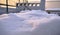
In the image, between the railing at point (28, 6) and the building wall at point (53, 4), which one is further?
the building wall at point (53, 4)

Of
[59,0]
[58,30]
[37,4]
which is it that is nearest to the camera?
[58,30]

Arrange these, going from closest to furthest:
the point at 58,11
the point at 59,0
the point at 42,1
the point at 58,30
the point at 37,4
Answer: the point at 58,30
the point at 58,11
the point at 42,1
the point at 37,4
the point at 59,0

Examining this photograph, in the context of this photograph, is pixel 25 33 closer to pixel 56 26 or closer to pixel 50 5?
pixel 56 26

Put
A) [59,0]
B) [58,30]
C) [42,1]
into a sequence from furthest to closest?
[59,0], [42,1], [58,30]

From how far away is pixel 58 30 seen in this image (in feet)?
2.71

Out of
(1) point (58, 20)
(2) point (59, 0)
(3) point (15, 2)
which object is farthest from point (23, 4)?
(1) point (58, 20)

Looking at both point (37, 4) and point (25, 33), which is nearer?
point (25, 33)

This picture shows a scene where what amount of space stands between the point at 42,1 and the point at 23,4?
0.61m

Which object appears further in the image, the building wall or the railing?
the building wall

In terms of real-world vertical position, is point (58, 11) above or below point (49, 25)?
below

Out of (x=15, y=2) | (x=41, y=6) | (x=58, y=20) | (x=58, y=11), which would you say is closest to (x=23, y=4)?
(x=15, y=2)

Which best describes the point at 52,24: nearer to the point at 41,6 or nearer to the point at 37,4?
the point at 41,6

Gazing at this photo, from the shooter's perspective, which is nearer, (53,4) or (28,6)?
(28,6)

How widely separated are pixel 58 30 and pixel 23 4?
10.9ft
